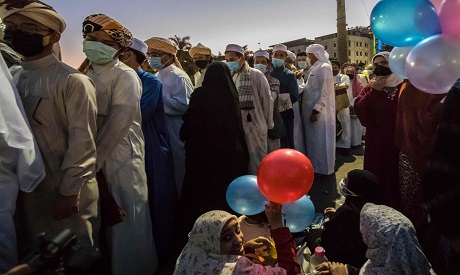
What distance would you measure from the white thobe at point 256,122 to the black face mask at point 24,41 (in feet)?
8.29

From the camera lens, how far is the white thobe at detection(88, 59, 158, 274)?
2.64 meters

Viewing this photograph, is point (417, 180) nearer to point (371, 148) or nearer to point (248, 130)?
point (371, 148)

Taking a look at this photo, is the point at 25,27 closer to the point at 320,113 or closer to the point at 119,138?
the point at 119,138

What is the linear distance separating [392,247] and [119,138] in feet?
6.28

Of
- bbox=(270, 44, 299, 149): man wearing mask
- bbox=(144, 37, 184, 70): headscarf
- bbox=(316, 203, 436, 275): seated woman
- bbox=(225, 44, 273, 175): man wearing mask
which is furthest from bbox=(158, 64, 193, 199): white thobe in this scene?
bbox=(316, 203, 436, 275): seated woman

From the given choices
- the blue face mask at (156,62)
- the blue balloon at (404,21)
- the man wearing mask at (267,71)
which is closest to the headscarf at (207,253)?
the blue balloon at (404,21)

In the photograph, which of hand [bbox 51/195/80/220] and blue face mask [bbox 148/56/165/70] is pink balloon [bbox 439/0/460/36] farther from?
blue face mask [bbox 148/56/165/70]

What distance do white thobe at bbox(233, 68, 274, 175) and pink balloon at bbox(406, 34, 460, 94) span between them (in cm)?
238

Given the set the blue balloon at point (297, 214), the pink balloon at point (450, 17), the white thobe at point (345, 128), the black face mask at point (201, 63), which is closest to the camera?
the pink balloon at point (450, 17)

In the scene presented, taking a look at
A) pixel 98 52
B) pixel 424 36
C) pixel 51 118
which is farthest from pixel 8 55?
pixel 424 36

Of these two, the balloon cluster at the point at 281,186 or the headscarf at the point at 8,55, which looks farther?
the headscarf at the point at 8,55

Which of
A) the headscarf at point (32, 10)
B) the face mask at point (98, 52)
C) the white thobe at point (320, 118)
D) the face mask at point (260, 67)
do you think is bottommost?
the white thobe at point (320, 118)

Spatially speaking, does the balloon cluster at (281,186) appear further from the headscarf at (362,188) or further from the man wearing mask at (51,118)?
the man wearing mask at (51,118)

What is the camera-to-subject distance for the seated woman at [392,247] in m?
1.71
